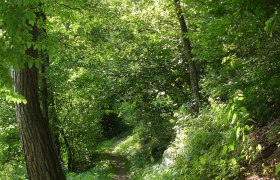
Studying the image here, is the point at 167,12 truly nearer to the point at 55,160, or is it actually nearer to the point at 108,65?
the point at 108,65

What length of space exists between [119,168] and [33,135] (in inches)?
463

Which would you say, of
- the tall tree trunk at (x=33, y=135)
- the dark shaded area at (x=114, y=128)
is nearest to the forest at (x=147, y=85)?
the tall tree trunk at (x=33, y=135)

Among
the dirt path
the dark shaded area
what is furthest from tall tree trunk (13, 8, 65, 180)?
the dark shaded area

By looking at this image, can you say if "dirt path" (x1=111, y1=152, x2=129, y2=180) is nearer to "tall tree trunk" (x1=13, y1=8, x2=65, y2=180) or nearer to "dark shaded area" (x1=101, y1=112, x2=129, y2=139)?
"dark shaded area" (x1=101, y1=112, x2=129, y2=139)

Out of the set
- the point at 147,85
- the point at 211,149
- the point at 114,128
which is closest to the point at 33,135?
the point at 211,149

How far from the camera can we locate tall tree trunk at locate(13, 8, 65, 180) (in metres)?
6.77

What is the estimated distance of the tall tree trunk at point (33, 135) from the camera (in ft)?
22.2

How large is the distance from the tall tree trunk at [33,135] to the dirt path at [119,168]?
8.45 m

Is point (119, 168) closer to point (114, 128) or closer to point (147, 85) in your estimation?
point (147, 85)

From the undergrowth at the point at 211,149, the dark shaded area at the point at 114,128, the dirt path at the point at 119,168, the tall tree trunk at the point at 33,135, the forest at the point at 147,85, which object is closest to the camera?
the forest at the point at 147,85

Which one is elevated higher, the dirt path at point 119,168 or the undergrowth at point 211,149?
the undergrowth at point 211,149

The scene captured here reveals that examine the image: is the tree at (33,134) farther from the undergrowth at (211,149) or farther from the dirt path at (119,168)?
the dirt path at (119,168)

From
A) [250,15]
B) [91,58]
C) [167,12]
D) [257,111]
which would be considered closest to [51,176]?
[257,111]

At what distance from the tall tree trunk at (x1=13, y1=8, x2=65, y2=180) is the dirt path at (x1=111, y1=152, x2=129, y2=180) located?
8447mm
